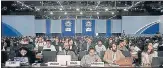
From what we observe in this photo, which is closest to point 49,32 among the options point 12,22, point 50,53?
point 12,22

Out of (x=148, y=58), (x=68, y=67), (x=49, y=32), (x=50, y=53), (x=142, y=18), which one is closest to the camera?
(x=68, y=67)

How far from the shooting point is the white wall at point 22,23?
2622cm

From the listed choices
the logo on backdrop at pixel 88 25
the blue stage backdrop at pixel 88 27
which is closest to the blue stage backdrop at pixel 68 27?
the blue stage backdrop at pixel 88 27

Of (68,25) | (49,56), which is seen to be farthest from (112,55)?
(68,25)

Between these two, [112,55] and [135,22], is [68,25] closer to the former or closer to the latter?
[135,22]

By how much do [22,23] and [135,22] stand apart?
8.75 meters

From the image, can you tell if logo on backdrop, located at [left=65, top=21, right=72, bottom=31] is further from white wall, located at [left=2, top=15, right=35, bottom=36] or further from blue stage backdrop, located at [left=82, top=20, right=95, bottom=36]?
white wall, located at [left=2, top=15, right=35, bottom=36]

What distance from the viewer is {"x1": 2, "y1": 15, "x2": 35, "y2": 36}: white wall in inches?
1032

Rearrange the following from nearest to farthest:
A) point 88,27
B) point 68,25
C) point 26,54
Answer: point 26,54 < point 68,25 < point 88,27

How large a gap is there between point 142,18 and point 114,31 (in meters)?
3.90

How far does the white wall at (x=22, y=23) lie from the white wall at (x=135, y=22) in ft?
A: 24.1

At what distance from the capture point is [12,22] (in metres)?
26.3

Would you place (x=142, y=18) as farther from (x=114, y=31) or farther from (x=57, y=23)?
(x=57, y=23)

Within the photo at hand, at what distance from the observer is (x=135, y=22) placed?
90.2ft
